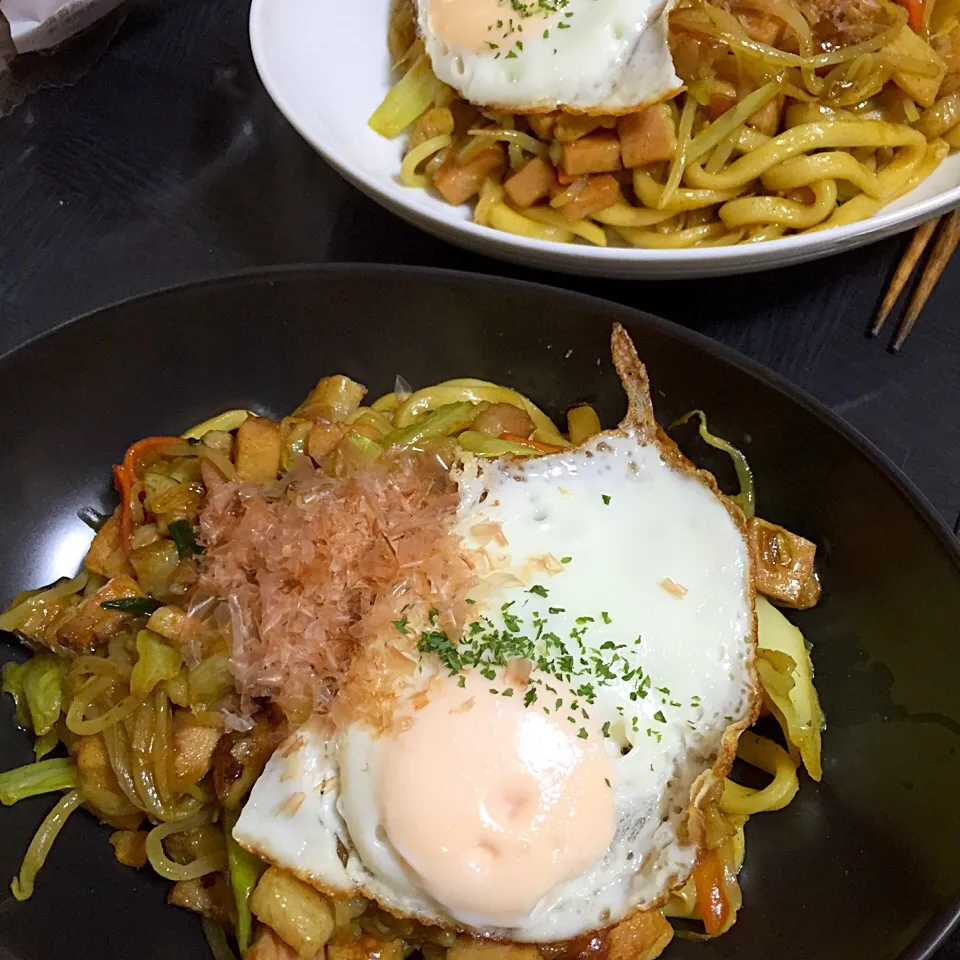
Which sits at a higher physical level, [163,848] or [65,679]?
[65,679]

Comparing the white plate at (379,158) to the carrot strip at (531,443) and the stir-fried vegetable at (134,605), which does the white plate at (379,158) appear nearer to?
the carrot strip at (531,443)

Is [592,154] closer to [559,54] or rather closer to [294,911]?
[559,54]

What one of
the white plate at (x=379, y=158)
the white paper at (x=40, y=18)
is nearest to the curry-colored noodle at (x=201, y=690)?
the white plate at (x=379, y=158)

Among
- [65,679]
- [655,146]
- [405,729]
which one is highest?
[655,146]

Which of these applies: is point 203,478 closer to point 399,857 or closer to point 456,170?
point 399,857

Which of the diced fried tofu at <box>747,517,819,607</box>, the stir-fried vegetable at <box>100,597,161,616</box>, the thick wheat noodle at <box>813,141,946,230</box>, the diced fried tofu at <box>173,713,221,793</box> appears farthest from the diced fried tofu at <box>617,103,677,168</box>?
the diced fried tofu at <box>173,713,221,793</box>

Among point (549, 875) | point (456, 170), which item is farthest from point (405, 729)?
point (456, 170)

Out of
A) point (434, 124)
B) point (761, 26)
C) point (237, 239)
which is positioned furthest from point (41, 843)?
point (761, 26)
